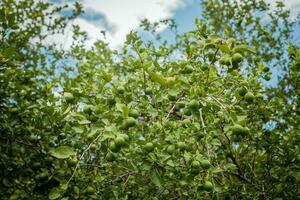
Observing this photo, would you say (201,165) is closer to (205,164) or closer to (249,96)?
(205,164)

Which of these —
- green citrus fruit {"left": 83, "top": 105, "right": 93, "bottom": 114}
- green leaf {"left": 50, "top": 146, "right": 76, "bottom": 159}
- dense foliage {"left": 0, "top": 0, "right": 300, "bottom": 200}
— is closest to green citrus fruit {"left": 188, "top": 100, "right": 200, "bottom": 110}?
dense foliage {"left": 0, "top": 0, "right": 300, "bottom": 200}

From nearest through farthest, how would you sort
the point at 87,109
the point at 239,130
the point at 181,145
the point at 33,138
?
the point at 239,130, the point at 181,145, the point at 87,109, the point at 33,138

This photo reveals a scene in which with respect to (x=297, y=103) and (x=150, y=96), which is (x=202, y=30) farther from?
(x=297, y=103)

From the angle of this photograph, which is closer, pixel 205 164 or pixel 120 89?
pixel 205 164

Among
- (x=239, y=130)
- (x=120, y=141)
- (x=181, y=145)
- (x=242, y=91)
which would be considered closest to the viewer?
(x=120, y=141)

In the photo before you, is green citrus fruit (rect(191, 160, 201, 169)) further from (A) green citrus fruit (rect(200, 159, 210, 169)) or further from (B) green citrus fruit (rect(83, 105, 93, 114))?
(B) green citrus fruit (rect(83, 105, 93, 114))

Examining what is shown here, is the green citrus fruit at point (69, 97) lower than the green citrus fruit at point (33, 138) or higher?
lower

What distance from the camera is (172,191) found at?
3.84m

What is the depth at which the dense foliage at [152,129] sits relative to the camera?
275cm

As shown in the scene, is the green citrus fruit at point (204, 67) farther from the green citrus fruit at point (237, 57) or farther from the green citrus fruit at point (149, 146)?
the green citrus fruit at point (149, 146)

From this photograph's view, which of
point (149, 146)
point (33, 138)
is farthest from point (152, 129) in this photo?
point (33, 138)

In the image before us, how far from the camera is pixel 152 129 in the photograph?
290 centimetres

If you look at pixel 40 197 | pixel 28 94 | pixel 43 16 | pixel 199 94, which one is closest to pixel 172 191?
pixel 199 94

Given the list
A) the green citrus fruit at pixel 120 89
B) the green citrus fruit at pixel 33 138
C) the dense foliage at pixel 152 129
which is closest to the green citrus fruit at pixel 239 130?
the dense foliage at pixel 152 129
